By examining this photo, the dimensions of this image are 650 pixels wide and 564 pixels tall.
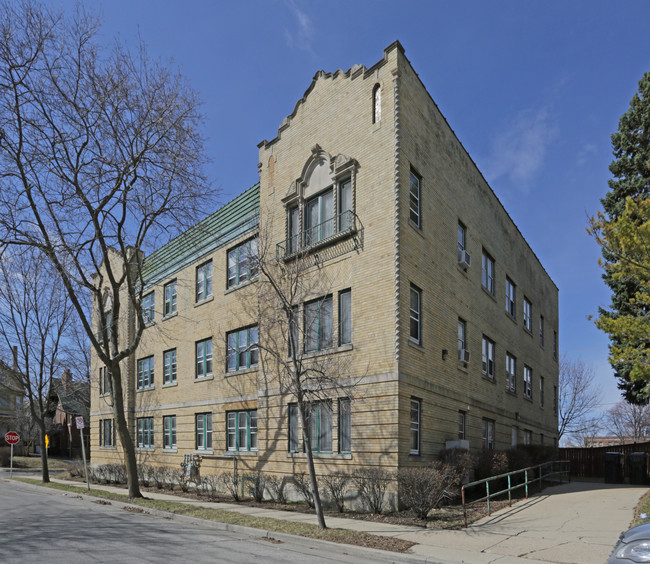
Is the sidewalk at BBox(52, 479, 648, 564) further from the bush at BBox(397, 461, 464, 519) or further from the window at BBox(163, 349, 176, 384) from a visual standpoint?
the window at BBox(163, 349, 176, 384)

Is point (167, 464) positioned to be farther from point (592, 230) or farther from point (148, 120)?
point (592, 230)

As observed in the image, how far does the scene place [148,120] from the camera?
1845 centimetres

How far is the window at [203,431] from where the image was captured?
80.6 ft

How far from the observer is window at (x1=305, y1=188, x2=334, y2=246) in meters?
18.7

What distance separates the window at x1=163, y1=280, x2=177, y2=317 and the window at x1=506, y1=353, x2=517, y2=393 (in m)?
16.3

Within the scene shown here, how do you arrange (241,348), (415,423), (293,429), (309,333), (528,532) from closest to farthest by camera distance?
(528,532), (415,423), (309,333), (293,429), (241,348)

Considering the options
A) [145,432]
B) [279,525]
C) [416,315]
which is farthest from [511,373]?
[145,432]

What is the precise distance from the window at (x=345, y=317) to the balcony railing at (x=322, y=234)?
5.88 ft

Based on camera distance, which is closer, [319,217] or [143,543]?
[143,543]

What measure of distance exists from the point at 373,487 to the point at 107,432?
82.8 feet

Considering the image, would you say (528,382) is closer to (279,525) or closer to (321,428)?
(321,428)

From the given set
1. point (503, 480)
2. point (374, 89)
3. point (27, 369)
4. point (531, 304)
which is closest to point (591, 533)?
point (503, 480)

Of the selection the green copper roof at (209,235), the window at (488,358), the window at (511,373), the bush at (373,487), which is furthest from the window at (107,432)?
the bush at (373,487)

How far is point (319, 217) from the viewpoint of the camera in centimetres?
1914
